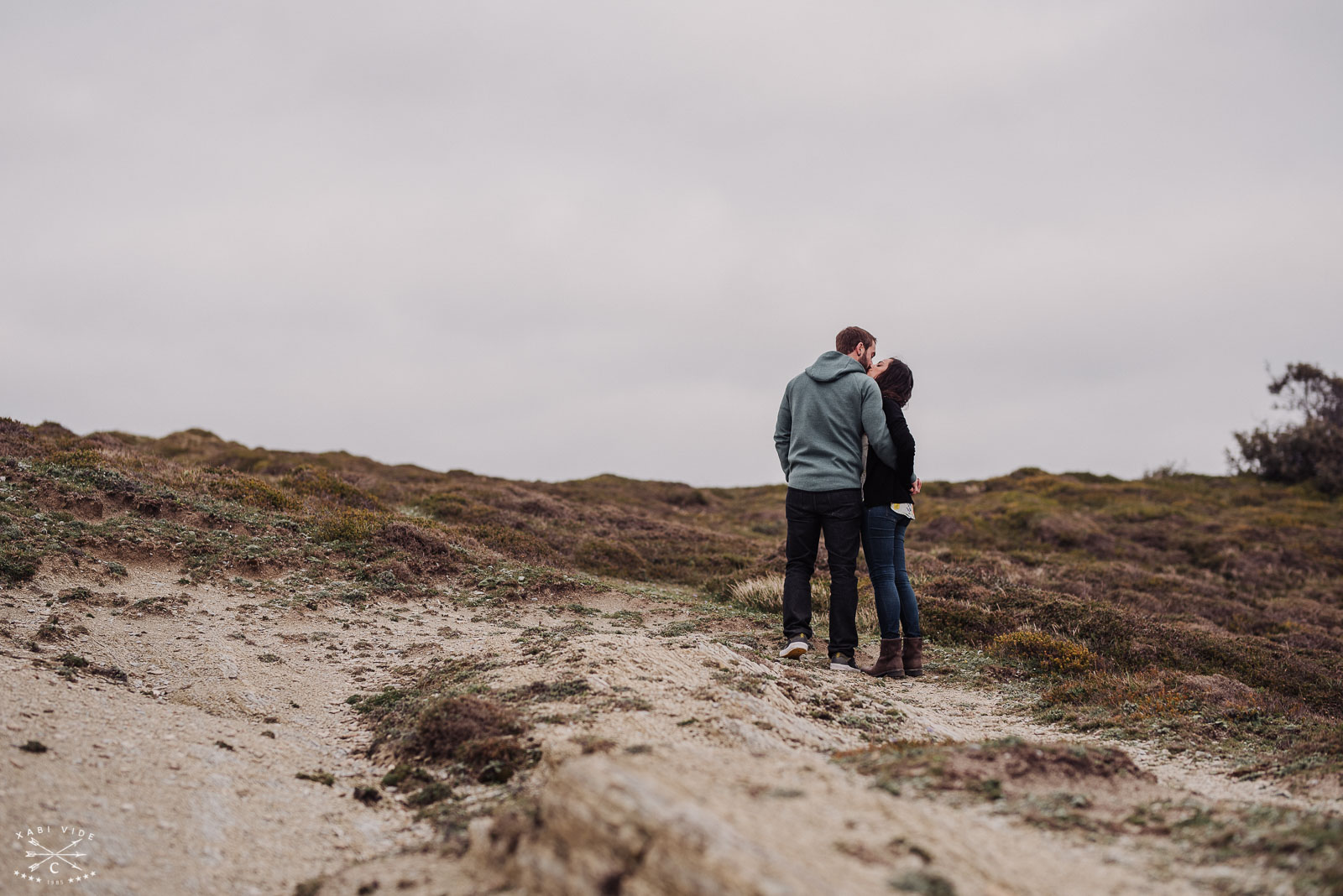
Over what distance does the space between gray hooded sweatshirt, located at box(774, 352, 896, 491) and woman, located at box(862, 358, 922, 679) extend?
10 cm

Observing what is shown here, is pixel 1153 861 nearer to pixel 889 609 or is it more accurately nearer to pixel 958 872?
pixel 958 872

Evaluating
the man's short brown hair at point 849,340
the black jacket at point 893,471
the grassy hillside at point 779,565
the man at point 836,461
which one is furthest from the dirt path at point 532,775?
the man's short brown hair at point 849,340

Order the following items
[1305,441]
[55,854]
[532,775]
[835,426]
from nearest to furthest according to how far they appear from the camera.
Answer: [55,854]
[532,775]
[835,426]
[1305,441]

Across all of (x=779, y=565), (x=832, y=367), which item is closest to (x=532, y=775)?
(x=832, y=367)

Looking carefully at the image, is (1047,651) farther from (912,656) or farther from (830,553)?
(830,553)

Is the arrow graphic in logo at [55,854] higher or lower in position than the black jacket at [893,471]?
lower

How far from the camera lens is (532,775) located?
3938 mm

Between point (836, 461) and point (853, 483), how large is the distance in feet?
0.79

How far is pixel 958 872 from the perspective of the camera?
8.20ft

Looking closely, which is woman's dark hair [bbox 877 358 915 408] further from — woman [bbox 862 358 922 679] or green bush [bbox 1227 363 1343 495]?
green bush [bbox 1227 363 1343 495]

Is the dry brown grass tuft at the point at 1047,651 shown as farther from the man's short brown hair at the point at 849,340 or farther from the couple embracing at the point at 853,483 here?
the man's short brown hair at the point at 849,340

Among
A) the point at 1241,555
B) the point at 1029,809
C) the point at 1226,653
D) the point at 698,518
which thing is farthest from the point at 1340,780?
the point at 698,518

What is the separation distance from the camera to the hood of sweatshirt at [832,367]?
22.7ft

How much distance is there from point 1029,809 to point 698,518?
21980 mm
